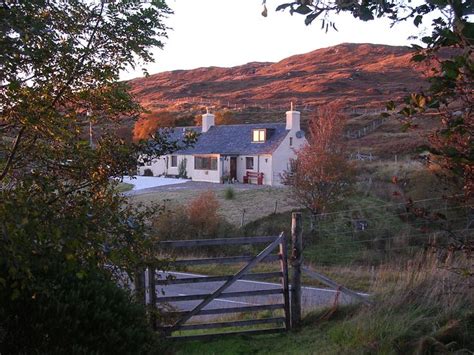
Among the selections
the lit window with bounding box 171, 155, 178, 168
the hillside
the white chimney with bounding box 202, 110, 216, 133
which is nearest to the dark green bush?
the lit window with bounding box 171, 155, 178, 168

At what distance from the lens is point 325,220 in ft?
81.2

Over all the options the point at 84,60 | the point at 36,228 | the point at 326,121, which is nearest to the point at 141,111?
the point at 84,60

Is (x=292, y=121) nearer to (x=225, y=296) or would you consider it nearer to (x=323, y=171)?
(x=323, y=171)

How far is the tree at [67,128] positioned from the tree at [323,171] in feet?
71.2

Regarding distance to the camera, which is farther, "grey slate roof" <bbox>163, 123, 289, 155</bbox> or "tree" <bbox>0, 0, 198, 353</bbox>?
"grey slate roof" <bbox>163, 123, 289, 155</bbox>

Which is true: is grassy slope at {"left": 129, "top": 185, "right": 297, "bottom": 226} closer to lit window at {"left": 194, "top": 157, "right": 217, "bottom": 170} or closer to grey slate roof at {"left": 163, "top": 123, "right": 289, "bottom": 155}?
grey slate roof at {"left": 163, "top": 123, "right": 289, "bottom": 155}

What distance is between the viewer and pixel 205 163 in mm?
45312

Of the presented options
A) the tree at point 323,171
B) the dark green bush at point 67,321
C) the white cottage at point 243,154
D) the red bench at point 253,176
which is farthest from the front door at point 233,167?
the dark green bush at point 67,321

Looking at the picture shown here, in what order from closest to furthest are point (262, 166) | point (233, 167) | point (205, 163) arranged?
point (262, 166) → point (233, 167) → point (205, 163)

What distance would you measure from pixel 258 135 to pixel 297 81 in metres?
94.6

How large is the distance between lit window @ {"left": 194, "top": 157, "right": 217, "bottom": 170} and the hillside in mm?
45885

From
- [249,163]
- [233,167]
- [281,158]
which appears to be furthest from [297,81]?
[281,158]

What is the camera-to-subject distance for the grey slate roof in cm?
4175

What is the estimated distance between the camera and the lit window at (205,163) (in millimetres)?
44281
